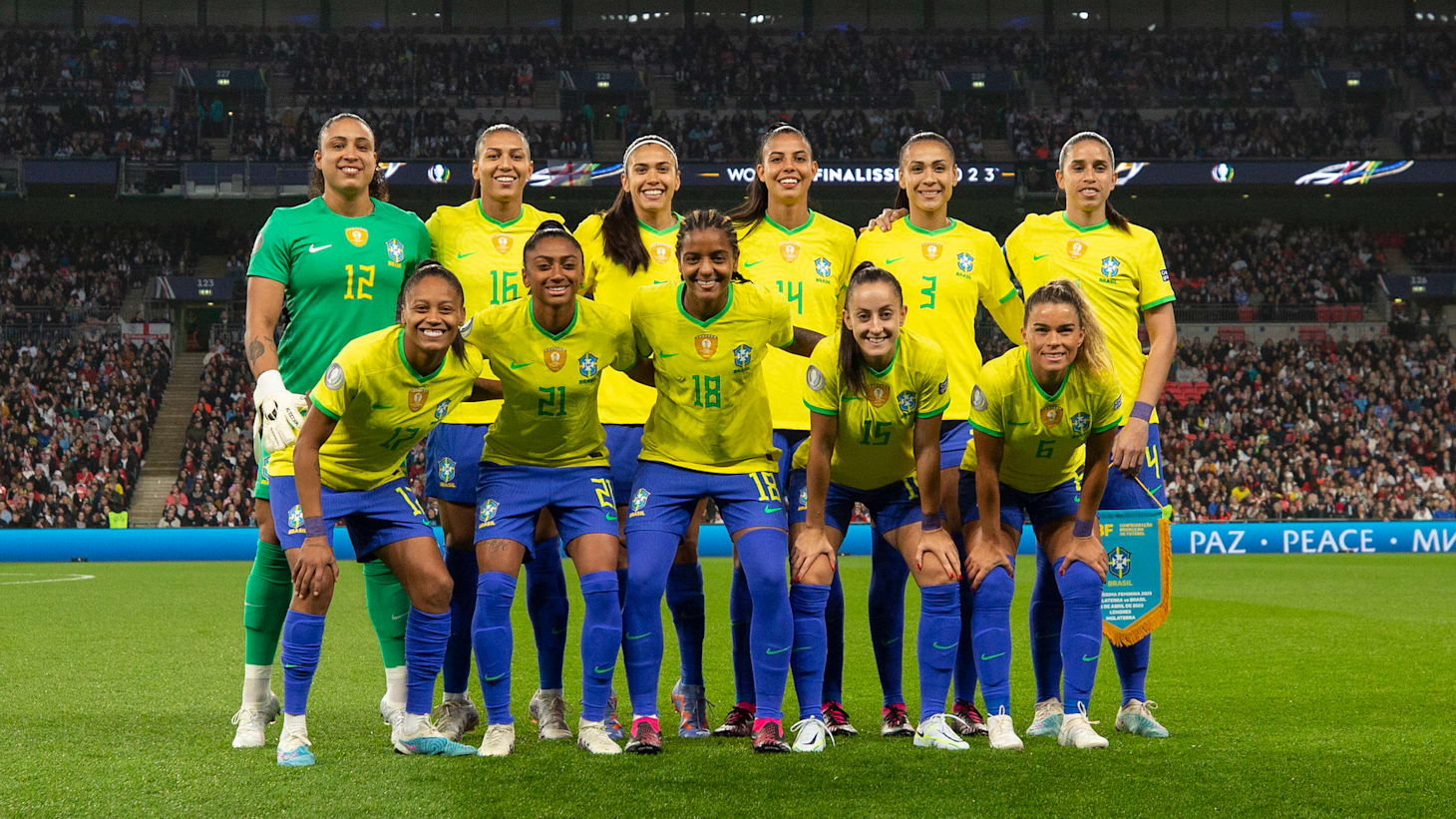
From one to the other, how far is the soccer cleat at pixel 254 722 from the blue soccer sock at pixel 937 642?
3.30ft

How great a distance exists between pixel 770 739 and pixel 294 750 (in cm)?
169

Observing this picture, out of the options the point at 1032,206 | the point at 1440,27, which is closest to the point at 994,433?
the point at 1032,206

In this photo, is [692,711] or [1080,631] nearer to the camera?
[1080,631]

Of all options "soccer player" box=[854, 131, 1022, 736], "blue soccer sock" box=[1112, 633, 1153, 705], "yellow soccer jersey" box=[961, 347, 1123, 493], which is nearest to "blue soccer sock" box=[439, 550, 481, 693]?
"soccer player" box=[854, 131, 1022, 736]

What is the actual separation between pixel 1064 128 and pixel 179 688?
28.8 metres

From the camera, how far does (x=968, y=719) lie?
552 centimetres

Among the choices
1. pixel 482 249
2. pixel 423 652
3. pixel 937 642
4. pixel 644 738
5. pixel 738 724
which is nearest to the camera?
pixel 644 738

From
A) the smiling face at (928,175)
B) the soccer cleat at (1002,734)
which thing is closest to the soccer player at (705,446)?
the soccer cleat at (1002,734)

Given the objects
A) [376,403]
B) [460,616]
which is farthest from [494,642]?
[376,403]

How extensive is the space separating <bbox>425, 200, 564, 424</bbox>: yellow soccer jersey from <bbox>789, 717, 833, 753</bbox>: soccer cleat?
70.5 inches

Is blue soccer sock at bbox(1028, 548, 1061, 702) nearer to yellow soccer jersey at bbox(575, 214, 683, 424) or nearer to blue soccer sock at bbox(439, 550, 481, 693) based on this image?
yellow soccer jersey at bbox(575, 214, 683, 424)

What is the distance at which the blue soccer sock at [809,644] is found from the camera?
16.5 ft

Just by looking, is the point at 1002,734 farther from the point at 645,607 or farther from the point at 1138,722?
the point at 645,607

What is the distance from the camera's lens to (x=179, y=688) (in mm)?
7023
